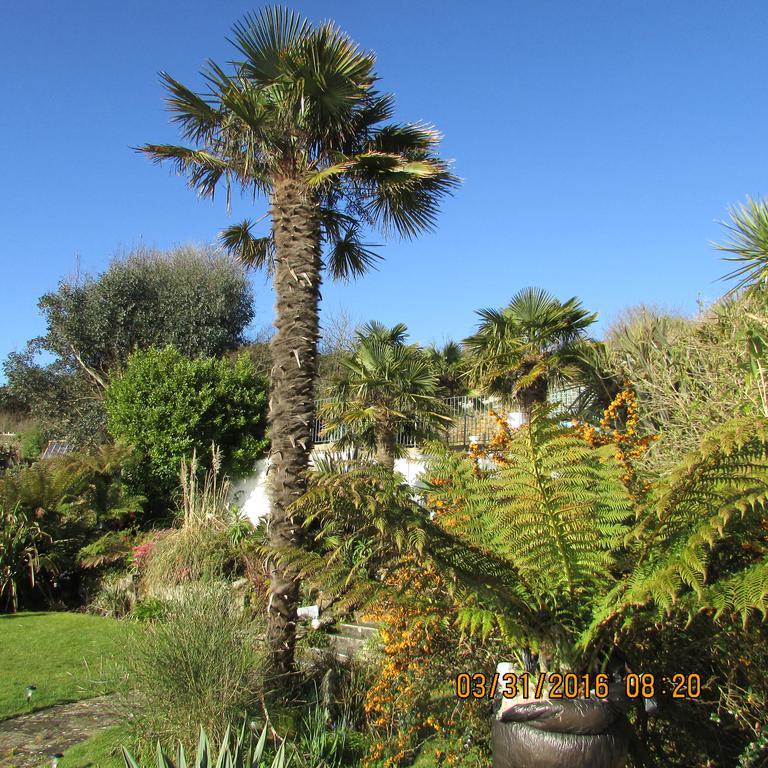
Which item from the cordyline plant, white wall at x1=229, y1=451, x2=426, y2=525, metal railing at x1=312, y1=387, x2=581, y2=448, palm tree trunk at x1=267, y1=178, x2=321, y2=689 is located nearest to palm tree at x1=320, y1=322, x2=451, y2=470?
metal railing at x1=312, y1=387, x2=581, y2=448

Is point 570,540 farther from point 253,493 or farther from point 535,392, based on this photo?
point 253,493

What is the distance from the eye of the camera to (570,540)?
9.89ft

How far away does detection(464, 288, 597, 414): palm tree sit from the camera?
11.4m

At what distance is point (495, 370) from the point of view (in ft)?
36.9

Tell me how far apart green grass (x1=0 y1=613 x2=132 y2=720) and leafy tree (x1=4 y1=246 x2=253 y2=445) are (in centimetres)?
1283

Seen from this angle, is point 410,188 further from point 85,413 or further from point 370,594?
point 85,413

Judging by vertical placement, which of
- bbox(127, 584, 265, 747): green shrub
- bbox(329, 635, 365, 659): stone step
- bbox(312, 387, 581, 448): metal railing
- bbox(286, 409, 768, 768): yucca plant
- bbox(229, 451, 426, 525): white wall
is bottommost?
bbox(329, 635, 365, 659): stone step

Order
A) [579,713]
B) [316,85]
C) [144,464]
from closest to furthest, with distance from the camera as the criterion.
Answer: [579,713] < [316,85] < [144,464]

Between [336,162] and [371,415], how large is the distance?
18.8ft

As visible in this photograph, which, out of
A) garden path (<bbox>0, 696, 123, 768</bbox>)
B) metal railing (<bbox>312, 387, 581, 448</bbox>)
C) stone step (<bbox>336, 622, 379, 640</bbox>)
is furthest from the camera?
metal railing (<bbox>312, 387, 581, 448</bbox>)

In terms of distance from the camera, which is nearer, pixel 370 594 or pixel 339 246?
pixel 370 594

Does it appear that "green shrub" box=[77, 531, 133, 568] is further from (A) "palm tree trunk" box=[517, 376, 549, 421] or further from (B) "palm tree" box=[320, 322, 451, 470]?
(A) "palm tree trunk" box=[517, 376, 549, 421]

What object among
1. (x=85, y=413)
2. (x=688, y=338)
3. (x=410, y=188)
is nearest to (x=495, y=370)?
(x=688, y=338)
